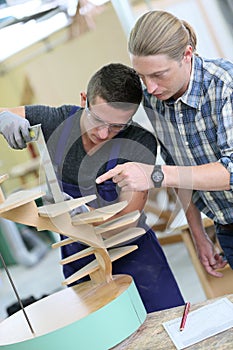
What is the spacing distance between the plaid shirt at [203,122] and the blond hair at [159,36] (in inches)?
4.2

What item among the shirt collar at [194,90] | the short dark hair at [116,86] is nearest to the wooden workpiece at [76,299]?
the short dark hair at [116,86]

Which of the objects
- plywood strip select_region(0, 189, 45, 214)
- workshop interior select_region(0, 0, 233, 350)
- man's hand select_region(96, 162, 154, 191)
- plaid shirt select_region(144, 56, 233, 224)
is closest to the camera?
plywood strip select_region(0, 189, 45, 214)

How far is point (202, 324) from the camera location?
1.18 m

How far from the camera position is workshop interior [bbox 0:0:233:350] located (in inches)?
94.4

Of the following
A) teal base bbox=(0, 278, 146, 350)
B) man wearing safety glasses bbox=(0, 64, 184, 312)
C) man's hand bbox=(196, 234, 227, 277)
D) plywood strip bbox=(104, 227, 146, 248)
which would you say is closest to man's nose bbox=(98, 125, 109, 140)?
man wearing safety glasses bbox=(0, 64, 184, 312)

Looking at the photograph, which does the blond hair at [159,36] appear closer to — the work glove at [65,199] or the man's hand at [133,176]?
the man's hand at [133,176]

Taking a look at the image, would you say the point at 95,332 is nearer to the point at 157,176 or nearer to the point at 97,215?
the point at 97,215

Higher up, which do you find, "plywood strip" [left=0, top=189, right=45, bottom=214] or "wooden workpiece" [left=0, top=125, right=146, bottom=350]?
"plywood strip" [left=0, top=189, right=45, bottom=214]

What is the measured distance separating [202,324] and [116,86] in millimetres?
629

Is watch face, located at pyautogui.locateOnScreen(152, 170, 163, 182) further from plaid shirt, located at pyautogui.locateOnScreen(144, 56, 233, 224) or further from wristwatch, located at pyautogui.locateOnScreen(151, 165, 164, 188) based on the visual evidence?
plaid shirt, located at pyautogui.locateOnScreen(144, 56, 233, 224)

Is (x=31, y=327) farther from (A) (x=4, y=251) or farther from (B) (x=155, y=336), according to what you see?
(A) (x=4, y=251)

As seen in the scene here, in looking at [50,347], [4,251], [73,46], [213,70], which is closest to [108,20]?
[73,46]

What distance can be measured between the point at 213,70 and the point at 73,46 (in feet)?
8.35

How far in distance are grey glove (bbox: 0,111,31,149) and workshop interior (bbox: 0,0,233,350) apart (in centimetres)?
13
